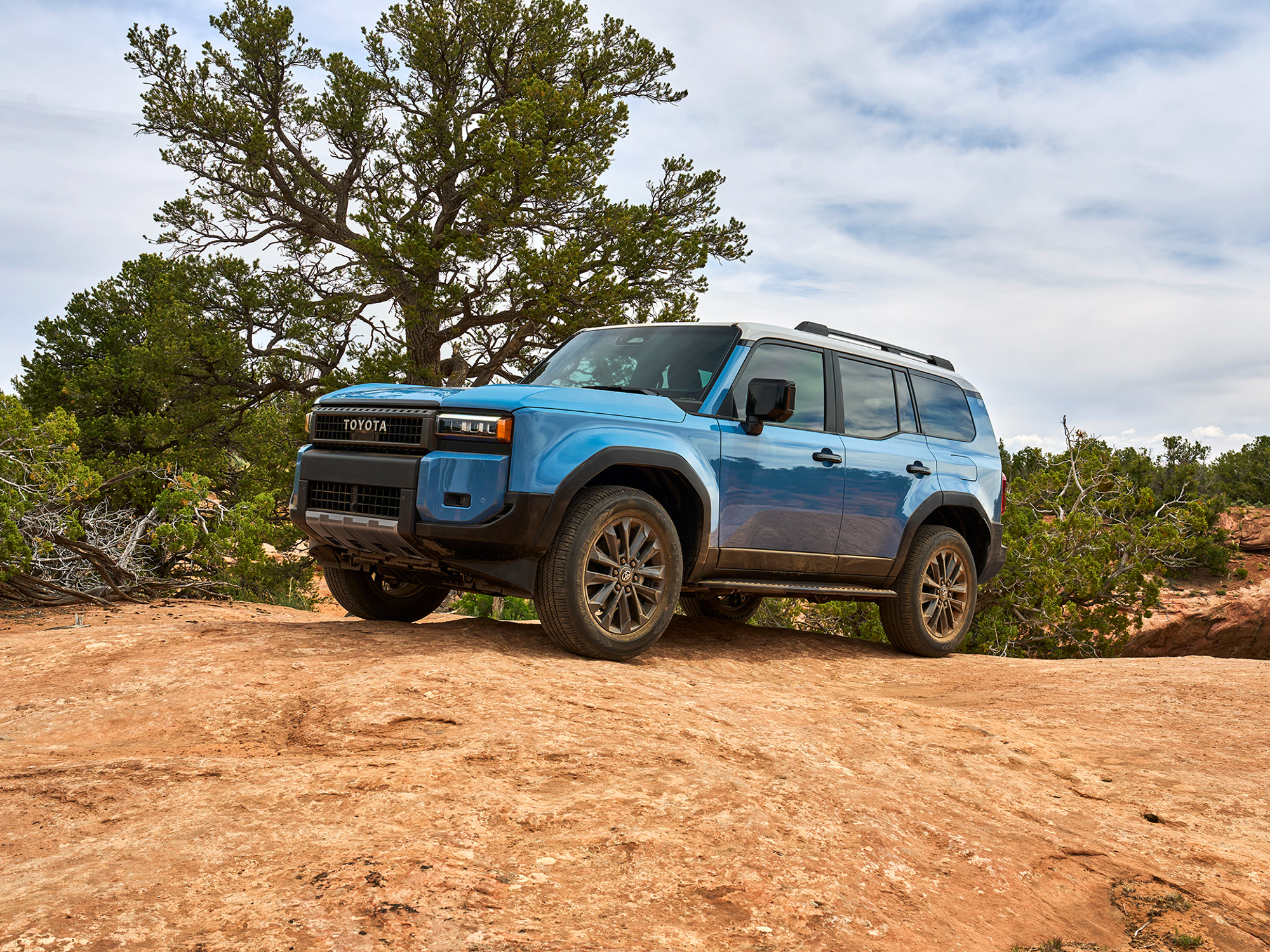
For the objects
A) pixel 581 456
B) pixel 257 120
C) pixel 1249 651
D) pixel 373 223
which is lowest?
pixel 1249 651

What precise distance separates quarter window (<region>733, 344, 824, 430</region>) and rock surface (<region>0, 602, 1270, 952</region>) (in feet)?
5.98

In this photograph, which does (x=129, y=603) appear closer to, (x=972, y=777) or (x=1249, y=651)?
(x=972, y=777)

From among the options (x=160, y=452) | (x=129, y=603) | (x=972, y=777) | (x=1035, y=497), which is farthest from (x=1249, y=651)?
(x=160, y=452)

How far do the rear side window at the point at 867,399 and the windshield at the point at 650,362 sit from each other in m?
1.12

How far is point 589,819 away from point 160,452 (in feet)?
55.9

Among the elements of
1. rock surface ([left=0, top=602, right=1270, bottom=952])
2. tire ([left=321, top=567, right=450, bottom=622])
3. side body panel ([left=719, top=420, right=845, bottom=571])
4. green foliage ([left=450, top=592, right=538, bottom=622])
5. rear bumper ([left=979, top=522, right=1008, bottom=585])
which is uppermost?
side body panel ([left=719, top=420, right=845, bottom=571])

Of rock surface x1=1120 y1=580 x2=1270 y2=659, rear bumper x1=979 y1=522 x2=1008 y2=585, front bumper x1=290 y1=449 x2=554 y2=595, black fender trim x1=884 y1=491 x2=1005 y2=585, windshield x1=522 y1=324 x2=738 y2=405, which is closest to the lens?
front bumper x1=290 y1=449 x2=554 y2=595

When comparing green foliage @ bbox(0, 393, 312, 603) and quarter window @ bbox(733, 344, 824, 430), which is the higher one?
quarter window @ bbox(733, 344, 824, 430)

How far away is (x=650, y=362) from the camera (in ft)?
20.3

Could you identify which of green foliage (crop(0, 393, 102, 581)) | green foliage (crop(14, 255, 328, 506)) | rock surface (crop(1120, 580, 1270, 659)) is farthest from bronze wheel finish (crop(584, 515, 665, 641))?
rock surface (crop(1120, 580, 1270, 659))

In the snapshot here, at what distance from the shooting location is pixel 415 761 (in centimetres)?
331

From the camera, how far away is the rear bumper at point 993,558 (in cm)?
796

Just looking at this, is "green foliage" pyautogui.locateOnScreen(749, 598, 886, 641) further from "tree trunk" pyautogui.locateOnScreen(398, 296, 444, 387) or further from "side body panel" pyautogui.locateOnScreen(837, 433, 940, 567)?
"tree trunk" pyautogui.locateOnScreen(398, 296, 444, 387)

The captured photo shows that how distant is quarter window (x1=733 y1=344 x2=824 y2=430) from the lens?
20.0 feet
